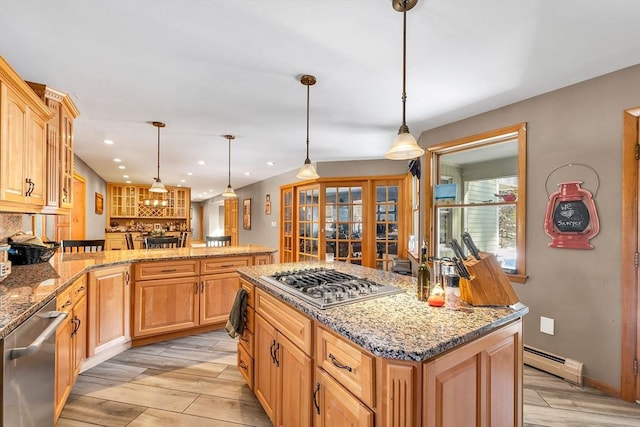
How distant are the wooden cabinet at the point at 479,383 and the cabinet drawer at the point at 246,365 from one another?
4.61 ft

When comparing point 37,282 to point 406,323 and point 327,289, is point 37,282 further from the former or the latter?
point 406,323

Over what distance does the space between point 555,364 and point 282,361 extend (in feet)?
7.72

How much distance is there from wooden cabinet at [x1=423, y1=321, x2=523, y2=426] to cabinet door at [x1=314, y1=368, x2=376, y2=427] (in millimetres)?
220

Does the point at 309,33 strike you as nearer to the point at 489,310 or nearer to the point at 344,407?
the point at 489,310

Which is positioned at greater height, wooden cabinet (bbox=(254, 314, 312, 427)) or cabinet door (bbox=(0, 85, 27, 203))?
cabinet door (bbox=(0, 85, 27, 203))

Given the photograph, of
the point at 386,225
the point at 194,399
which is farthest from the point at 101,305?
the point at 386,225

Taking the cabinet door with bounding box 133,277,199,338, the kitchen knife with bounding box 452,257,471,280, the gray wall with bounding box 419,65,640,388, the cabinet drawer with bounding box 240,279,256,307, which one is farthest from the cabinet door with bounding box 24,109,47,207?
the gray wall with bounding box 419,65,640,388

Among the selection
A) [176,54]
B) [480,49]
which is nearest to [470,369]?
[480,49]

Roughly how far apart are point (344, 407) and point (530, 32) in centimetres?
221

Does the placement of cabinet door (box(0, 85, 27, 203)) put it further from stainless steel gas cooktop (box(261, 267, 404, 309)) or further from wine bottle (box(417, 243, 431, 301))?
wine bottle (box(417, 243, 431, 301))

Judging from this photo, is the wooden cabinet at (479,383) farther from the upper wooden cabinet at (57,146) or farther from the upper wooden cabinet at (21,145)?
the upper wooden cabinet at (57,146)

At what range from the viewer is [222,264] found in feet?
10.6

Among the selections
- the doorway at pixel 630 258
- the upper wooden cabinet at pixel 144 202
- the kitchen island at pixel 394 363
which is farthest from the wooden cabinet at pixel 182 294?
the upper wooden cabinet at pixel 144 202

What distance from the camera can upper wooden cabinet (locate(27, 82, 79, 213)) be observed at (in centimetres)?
242
